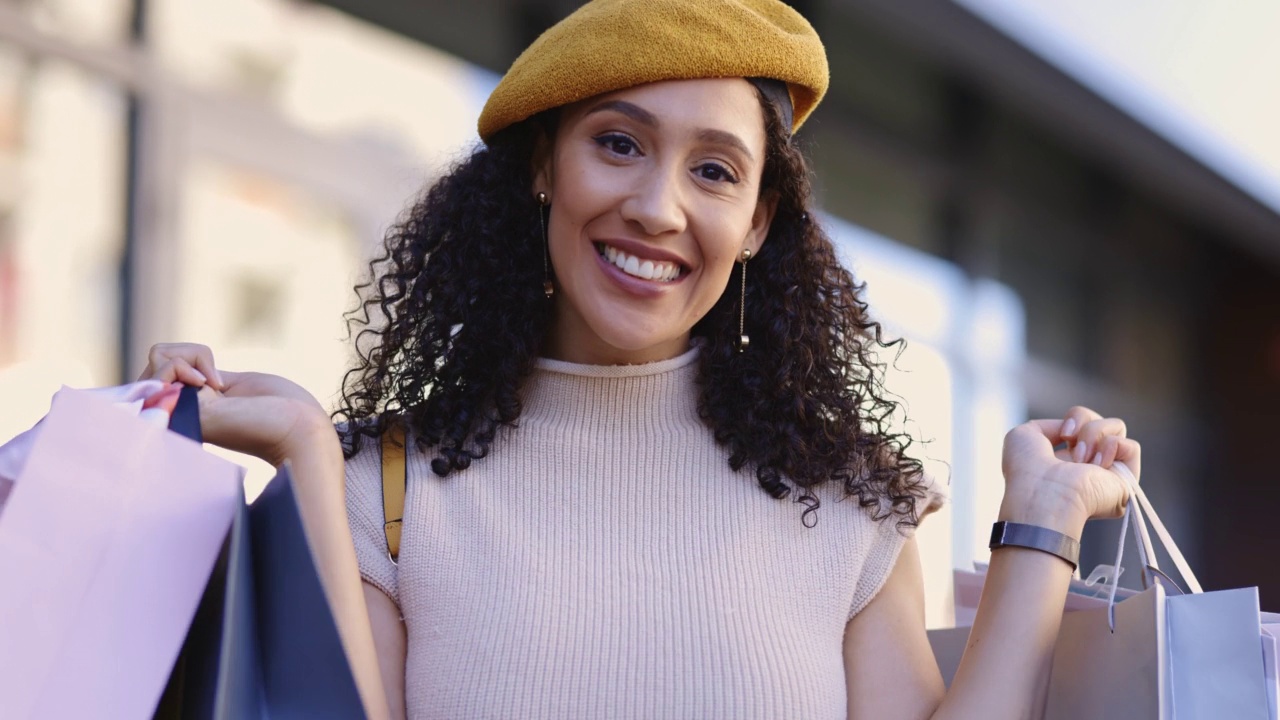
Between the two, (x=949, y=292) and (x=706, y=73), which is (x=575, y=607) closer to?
(x=706, y=73)

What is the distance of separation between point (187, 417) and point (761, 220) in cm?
83

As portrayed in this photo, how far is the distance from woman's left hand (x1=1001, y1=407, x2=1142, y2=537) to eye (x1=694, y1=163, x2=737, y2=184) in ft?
1.57

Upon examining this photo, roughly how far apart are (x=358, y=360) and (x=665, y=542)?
506 millimetres

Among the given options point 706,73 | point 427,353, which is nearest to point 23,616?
point 427,353

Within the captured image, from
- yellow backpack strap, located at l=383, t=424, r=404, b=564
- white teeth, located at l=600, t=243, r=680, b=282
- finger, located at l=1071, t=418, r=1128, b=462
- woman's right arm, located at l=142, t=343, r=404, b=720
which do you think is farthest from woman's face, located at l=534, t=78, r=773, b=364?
finger, located at l=1071, t=418, r=1128, b=462

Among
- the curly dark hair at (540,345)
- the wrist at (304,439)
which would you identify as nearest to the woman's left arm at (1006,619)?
the curly dark hair at (540,345)

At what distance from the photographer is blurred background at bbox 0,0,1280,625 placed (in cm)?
378

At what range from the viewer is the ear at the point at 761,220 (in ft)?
6.26

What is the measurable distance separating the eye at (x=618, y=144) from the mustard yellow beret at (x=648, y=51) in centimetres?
5

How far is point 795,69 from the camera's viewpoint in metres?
1.79

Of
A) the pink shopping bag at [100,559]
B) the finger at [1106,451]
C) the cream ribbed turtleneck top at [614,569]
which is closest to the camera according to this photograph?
the pink shopping bag at [100,559]

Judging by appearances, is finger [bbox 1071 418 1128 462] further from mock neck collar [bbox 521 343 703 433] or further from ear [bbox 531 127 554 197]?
ear [bbox 531 127 554 197]

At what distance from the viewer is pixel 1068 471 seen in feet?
5.80

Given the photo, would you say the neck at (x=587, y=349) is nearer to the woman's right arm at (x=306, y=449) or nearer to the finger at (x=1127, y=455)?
the woman's right arm at (x=306, y=449)
